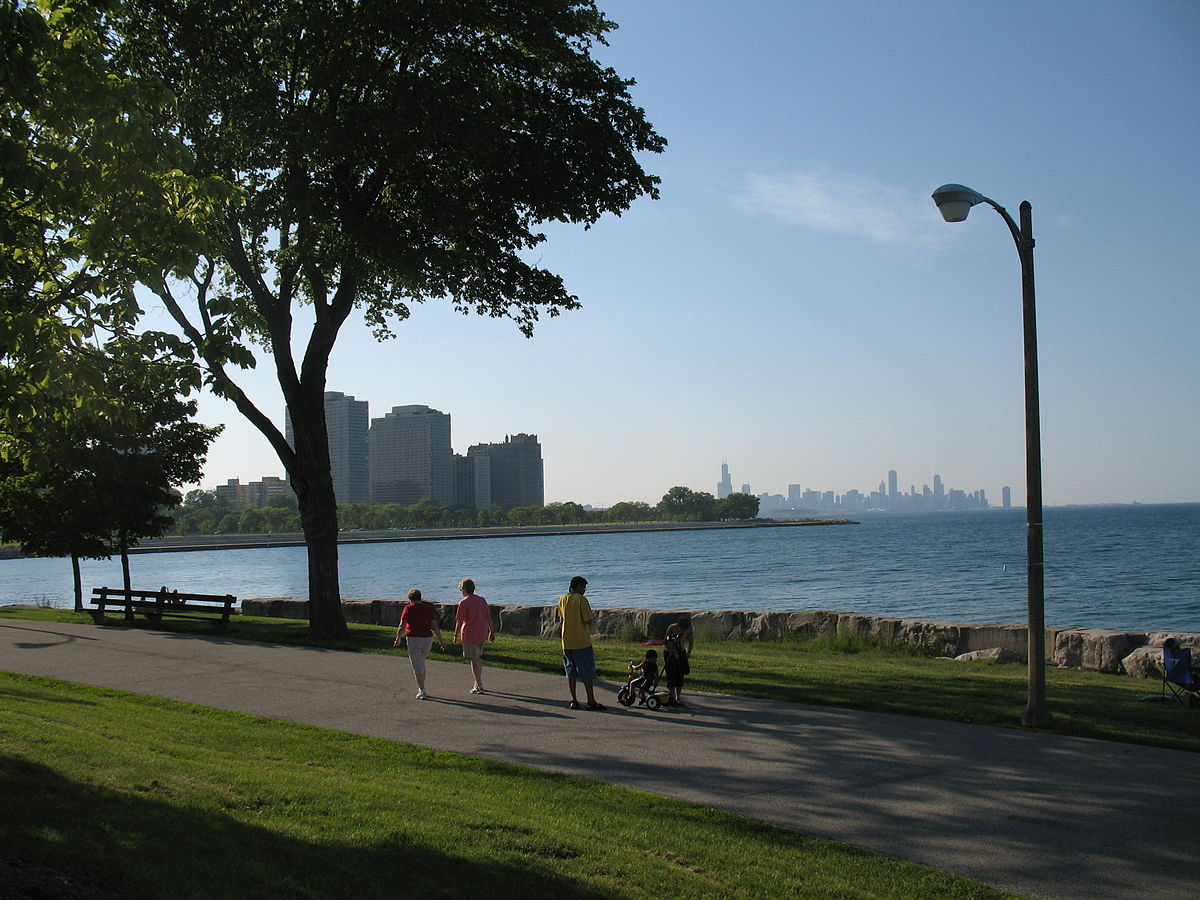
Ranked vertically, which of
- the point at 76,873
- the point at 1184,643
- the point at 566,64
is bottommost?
the point at 1184,643

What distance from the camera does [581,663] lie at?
11586mm

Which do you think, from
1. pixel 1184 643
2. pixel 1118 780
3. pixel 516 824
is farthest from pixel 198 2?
pixel 1184 643

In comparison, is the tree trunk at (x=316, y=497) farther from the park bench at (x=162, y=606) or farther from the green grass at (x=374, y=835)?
the green grass at (x=374, y=835)

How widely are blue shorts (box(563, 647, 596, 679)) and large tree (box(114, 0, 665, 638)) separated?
27.7 ft

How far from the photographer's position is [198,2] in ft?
54.3

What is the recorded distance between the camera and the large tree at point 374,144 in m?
16.5

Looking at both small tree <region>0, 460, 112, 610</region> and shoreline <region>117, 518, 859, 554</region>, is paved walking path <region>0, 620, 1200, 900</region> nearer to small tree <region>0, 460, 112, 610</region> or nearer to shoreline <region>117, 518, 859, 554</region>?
small tree <region>0, 460, 112, 610</region>

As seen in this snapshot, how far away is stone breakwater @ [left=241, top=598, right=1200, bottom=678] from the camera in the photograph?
16.9 meters

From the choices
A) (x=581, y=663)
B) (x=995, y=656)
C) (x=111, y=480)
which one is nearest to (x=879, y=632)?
(x=995, y=656)

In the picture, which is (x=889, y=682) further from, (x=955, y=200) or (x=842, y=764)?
(x=955, y=200)

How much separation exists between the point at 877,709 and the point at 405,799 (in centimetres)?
623

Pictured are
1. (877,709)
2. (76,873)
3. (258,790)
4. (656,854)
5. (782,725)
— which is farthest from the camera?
(877,709)

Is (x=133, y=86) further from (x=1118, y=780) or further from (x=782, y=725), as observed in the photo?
(x=1118, y=780)

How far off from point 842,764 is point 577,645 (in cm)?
384
